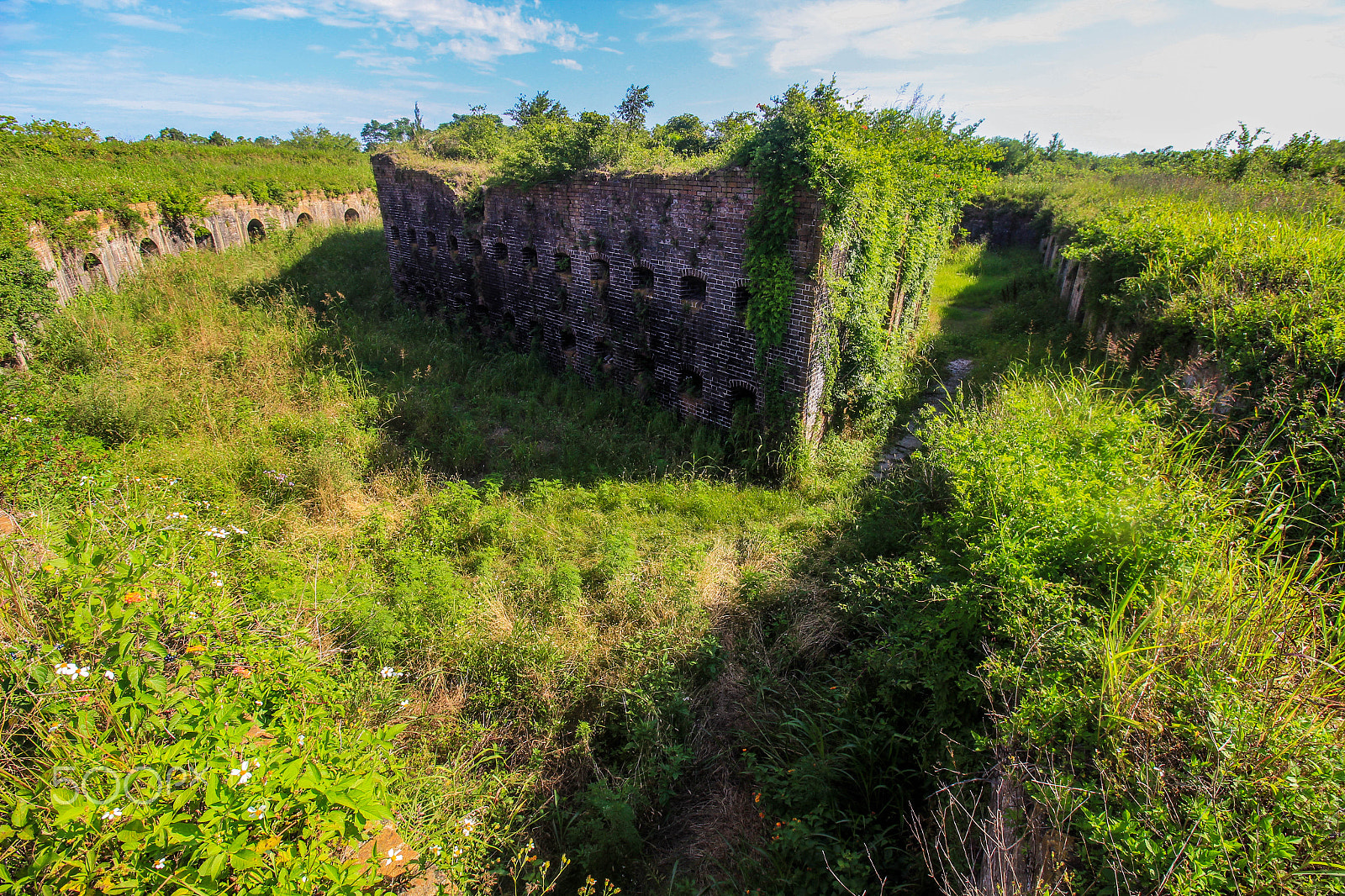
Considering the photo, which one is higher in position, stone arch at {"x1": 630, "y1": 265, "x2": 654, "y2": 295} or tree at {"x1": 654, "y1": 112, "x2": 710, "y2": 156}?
tree at {"x1": 654, "y1": 112, "x2": 710, "y2": 156}

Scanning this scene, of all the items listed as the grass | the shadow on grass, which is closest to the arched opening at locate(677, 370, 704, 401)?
the shadow on grass

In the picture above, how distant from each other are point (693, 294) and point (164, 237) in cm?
1376

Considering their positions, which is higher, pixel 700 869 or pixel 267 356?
pixel 267 356

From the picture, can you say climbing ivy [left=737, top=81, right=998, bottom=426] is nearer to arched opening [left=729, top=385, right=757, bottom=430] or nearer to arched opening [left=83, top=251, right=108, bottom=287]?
arched opening [left=729, top=385, right=757, bottom=430]

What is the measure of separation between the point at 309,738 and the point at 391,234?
1231 cm

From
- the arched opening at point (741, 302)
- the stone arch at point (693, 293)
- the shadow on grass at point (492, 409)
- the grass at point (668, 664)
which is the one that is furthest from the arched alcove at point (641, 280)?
the grass at point (668, 664)

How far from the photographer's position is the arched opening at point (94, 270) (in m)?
10.8

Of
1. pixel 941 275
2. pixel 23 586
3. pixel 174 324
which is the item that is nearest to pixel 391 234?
pixel 174 324

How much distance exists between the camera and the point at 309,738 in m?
2.59

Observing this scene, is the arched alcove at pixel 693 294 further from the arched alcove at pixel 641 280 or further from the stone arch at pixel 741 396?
the stone arch at pixel 741 396

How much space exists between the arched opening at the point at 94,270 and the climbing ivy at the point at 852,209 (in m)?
12.7

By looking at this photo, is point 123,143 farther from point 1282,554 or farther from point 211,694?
point 1282,554
